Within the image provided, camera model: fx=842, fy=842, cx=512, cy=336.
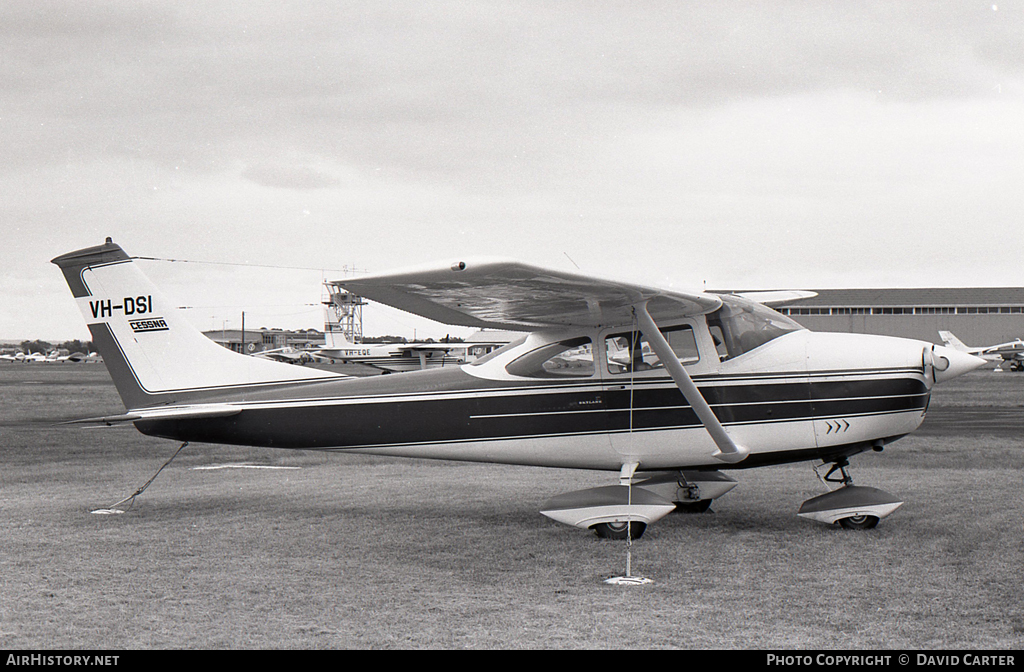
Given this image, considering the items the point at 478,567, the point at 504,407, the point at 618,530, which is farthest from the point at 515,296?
the point at 618,530

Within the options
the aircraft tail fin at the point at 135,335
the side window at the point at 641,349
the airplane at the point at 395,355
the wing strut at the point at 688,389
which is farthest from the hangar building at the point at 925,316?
the aircraft tail fin at the point at 135,335

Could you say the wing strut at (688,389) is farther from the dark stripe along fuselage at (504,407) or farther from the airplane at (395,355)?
the airplane at (395,355)

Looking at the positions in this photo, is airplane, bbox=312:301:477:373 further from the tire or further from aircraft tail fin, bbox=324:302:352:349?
the tire

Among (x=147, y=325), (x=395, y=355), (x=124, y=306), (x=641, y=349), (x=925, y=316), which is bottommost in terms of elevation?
(x=395, y=355)

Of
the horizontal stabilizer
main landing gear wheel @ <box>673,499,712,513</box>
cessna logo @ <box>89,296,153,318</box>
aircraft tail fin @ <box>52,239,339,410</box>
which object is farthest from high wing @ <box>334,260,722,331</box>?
cessna logo @ <box>89,296,153,318</box>

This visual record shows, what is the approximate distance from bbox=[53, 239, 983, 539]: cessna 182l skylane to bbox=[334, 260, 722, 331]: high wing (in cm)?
3

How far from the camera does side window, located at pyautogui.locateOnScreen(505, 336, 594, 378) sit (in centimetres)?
822

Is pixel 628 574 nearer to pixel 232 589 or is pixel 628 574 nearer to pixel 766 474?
pixel 232 589

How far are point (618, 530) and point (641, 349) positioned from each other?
5.60 feet

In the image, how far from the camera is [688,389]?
24.5 feet

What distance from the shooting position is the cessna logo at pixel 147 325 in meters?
9.04

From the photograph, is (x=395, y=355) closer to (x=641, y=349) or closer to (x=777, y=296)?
(x=777, y=296)
